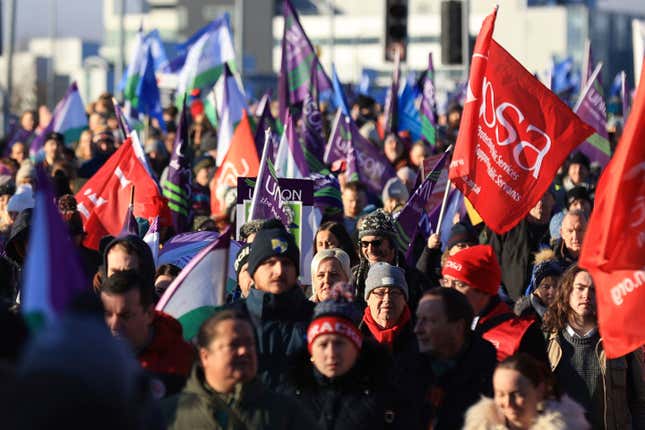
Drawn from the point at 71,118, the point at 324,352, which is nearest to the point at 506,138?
the point at 324,352

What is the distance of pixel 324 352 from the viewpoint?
5469mm

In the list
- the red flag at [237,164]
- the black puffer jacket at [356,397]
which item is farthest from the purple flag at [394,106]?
the black puffer jacket at [356,397]

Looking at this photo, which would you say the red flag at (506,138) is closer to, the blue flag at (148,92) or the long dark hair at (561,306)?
the long dark hair at (561,306)

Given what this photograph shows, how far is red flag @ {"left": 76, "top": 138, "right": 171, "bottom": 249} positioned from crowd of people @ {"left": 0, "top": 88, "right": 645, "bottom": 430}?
1496 millimetres

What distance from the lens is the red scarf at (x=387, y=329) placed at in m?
6.91

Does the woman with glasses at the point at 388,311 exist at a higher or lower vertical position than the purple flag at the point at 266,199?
lower

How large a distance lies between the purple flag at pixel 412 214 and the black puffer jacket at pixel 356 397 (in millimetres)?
4626

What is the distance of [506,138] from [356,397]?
11.1 ft

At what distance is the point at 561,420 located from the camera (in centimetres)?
509

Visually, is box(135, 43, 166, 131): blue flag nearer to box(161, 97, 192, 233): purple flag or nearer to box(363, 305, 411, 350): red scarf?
box(161, 97, 192, 233): purple flag

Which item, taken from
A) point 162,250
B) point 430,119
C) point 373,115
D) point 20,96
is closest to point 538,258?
point 162,250

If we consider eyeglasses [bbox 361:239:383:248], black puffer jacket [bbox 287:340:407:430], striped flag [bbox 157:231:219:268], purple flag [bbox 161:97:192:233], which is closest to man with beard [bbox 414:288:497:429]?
black puffer jacket [bbox 287:340:407:430]

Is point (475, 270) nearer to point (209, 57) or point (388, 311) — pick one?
point (388, 311)

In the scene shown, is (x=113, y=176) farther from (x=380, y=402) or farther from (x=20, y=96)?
(x=20, y=96)
